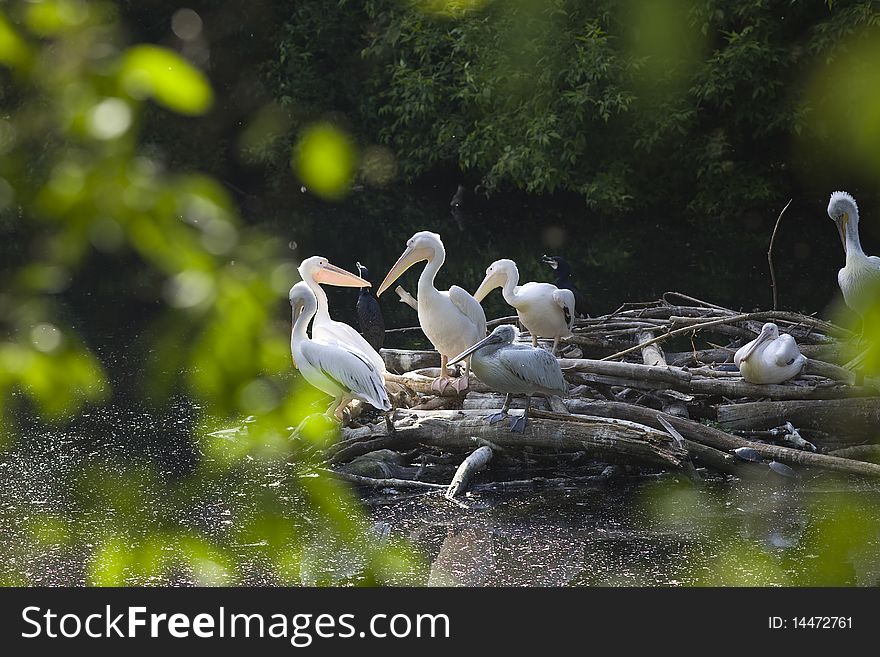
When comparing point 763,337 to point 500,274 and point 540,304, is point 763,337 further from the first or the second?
point 500,274

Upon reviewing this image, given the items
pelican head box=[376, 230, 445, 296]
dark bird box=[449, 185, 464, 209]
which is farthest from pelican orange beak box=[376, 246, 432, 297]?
dark bird box=[449, 185, 464, 209]

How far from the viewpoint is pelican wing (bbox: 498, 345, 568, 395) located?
5.59 m

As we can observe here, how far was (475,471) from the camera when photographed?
18.2 ft

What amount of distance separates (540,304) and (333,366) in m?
1.27

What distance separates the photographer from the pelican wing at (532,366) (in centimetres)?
559

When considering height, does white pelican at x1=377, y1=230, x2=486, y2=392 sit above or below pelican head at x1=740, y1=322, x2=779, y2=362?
above

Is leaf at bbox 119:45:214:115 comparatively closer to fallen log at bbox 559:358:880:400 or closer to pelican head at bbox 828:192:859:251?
fallen log at bbox 559:358:880:400

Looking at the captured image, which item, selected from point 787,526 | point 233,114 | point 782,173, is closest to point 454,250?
point 782,173

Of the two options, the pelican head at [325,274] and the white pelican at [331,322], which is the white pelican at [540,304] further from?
the pelican head at [325,274]

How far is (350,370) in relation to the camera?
575 cm

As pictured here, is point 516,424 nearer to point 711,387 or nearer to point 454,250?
point 711,387

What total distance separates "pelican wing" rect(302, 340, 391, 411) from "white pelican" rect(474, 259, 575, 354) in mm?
923

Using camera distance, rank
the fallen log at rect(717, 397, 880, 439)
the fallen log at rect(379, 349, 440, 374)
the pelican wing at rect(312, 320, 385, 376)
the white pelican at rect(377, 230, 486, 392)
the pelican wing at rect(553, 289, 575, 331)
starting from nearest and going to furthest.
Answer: the fallen log at rect(717, 397, 880, 439), the pelican wing at rect(312, 320, 385, 376), the white pelican at rect(377, 230, 486, 392), the pelican wing at rect(553, 289, 575, 331), the fallen log at rect(379, 349, 440, 374)

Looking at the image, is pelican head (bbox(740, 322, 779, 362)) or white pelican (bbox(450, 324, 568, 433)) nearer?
white pelican (bbox(450, 324, 568, 433))
